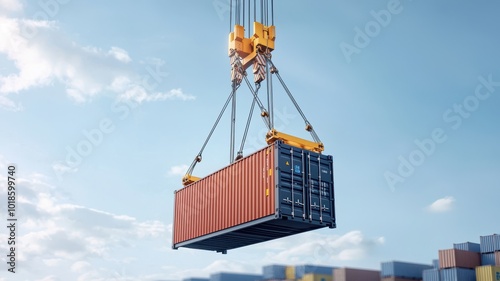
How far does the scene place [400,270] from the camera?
43281 mm

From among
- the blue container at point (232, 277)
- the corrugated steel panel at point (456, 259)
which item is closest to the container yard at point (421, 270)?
the corrugated steel panel at point (456, 259)

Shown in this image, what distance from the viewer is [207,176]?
21562 mm

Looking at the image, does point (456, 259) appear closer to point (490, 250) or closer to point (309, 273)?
point (490, 250)

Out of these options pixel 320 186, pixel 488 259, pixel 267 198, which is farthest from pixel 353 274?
pixel 267 198

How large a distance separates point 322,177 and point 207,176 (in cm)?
522

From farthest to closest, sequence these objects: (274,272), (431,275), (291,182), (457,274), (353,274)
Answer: (274,272) → (431,275) → (353,274) → (457,274) → (291,182)

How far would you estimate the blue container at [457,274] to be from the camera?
40.6 m

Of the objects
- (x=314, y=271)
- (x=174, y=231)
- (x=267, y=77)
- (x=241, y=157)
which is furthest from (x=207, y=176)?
(x=314, y=271)

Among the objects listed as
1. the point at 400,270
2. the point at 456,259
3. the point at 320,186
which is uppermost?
the point at 320,186

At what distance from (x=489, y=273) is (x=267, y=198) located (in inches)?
1163

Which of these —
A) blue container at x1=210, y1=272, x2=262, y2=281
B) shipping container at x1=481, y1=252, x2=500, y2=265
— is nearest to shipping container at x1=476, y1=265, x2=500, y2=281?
shipping container at x1=481, y1=252, x2=500, y2=265

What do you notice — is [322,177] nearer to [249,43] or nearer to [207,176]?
[207,176]

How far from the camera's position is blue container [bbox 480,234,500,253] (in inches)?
1725

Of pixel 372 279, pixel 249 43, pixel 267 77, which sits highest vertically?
pixel 249 43
